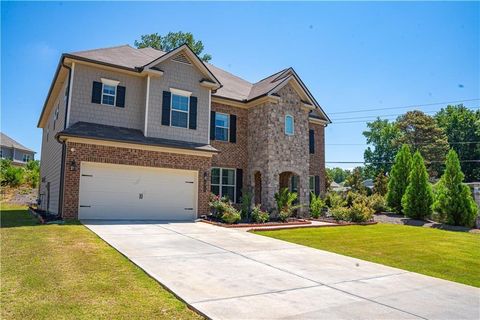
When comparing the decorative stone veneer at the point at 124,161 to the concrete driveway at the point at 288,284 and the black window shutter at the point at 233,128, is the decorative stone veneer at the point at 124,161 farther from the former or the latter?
the concrete driveway at the point at 288,284

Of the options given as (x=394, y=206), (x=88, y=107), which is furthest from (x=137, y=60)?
(x=394, y=206)

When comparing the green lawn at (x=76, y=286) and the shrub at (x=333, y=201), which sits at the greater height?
the shrub at (x=333, y=201)

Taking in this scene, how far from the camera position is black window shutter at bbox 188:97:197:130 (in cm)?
1655

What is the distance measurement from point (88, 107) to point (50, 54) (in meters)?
4.61

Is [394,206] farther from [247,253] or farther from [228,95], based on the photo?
[247,253]

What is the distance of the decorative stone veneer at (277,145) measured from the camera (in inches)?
694

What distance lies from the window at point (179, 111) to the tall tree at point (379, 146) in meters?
51.1

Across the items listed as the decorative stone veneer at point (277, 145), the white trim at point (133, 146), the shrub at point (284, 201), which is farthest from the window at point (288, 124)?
the white trim at point (133, 146)

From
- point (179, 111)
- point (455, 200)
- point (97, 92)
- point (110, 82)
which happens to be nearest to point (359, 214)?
point (455, 200)

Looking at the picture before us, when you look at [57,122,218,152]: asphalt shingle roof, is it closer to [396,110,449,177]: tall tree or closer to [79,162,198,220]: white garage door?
[79,162,198,220]: white garage door

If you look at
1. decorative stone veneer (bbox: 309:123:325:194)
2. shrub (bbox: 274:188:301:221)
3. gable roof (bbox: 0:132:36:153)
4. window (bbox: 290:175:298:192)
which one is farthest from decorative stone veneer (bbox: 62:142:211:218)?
gable roof (bbox: 0:132:36:153)

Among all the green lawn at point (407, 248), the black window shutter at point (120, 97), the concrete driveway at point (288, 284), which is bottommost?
the green lawn at point (407, 248)

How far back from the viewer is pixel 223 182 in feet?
60.2

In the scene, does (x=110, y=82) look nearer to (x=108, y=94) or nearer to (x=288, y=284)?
(x=108, y=94)
